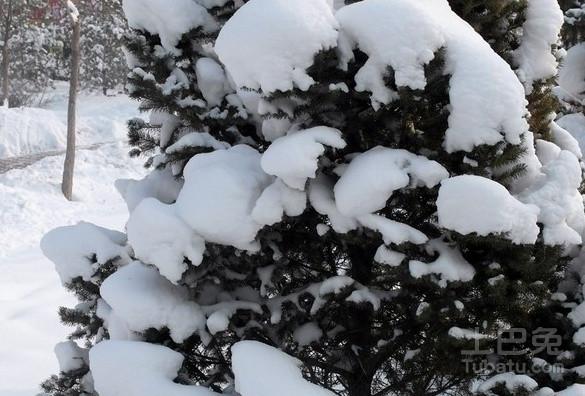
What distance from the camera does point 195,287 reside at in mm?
3062

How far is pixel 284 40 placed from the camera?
8.04 ft

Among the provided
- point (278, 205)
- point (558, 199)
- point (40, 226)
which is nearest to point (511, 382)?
point (558, 199)

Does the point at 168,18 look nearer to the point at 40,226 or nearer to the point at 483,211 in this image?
the point at 483,211

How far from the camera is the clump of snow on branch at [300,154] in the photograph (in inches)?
94.4

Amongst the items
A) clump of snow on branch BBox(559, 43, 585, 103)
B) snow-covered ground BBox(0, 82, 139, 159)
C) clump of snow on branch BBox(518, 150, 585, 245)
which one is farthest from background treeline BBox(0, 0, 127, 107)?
clump of snow on branch BBox(518, 150, 585, 245)

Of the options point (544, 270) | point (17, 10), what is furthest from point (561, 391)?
point (17, 10)

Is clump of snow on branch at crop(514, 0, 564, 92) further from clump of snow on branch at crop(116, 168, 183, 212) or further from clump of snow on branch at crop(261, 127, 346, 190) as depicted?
clump of snow on branch at crop(116, 168, 183, 212)

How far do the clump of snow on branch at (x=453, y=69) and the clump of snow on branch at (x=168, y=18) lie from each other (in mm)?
1094

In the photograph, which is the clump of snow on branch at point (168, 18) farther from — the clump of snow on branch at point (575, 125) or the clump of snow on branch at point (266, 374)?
the clump of snow on branch at point (575, 125)

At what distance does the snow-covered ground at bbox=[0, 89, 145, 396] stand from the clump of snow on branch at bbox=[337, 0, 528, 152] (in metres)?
5.93

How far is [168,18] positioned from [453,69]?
5.20 feet

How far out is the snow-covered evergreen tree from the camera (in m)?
2.41

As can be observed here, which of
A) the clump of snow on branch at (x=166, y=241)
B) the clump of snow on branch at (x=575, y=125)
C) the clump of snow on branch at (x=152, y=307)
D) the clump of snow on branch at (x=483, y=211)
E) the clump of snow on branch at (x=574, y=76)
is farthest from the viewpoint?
the clump of snow on branch at (x=574, y=76)

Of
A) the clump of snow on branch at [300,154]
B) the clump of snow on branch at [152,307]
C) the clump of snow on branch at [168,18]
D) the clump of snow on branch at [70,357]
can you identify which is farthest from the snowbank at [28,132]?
the clump of snow on branch at [300,154]
